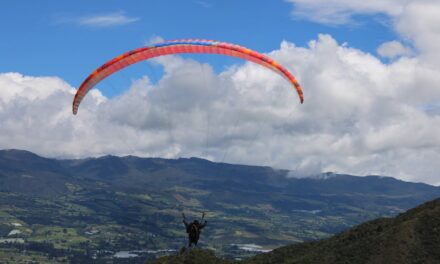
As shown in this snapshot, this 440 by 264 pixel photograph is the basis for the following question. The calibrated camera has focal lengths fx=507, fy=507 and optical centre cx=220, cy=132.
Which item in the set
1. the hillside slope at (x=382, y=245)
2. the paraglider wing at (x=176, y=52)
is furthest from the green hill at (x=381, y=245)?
the paraglider wing at (x=176, y=52)

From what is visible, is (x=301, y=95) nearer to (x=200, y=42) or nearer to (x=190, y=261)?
(x=200, y=42)

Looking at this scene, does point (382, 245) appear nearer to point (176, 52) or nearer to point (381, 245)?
point (381, 245)

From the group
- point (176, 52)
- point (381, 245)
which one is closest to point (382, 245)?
point (381, 245)

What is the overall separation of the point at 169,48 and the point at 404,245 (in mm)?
67390

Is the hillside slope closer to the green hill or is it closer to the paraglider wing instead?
the green hill

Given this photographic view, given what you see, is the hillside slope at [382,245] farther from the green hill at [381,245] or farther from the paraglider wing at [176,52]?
the paraglider wing at [176,52]

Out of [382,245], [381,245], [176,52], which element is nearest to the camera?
[176,52]

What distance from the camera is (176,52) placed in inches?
2386

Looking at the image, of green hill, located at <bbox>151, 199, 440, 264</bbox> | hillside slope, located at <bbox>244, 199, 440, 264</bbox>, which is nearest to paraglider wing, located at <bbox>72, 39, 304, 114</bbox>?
green hill, located at <bbox>151, 199, 440, 264</bbox>

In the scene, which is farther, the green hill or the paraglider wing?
the green hill

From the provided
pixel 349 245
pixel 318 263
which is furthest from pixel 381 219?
pixel 318 263

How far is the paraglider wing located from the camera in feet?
192

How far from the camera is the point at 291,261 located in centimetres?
11106

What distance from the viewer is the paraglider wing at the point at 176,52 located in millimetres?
58594
